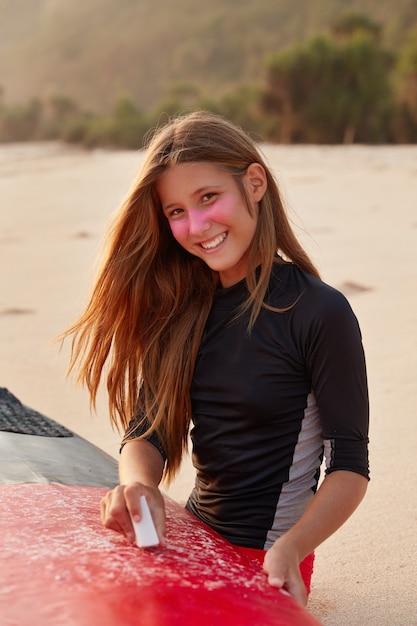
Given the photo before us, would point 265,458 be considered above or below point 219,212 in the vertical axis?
below

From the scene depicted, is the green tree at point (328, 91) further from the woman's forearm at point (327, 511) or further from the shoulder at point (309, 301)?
the woman's forearm at point (327, 511)

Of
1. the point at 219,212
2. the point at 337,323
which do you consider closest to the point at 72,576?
the point at 337,323

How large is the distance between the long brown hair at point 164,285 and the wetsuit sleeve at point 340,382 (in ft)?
0.50

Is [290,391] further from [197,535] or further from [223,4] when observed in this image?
[223,4]

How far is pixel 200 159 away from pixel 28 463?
2.50 ft

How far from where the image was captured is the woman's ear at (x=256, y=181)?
1877mm

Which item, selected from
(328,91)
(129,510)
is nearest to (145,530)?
(129,510)

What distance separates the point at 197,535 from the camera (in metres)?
1.77

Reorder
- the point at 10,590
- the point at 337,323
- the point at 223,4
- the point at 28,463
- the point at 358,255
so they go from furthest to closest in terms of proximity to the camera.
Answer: the point at 223,4, the point at 358,255, the point at 28,463, the point at 337,323, the point at 10,590

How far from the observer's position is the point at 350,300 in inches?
207

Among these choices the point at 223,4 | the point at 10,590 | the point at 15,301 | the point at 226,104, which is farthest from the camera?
the point at 223,4

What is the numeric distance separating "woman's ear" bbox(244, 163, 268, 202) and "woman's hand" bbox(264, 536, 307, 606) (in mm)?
692

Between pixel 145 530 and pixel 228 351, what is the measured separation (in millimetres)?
404

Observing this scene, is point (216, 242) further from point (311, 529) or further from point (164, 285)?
point (311, 529)
